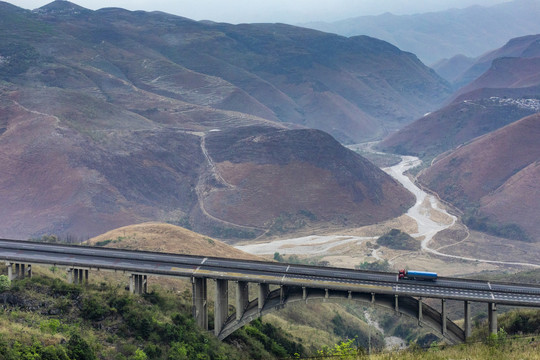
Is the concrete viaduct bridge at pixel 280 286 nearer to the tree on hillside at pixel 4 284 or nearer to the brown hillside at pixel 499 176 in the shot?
the tree on hillside at pixel 4 284

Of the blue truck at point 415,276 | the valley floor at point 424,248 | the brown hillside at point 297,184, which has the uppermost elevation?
the blue truck at point 415,276

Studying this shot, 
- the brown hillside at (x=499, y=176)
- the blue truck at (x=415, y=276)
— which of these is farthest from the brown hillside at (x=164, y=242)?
the brown hillside at (x=499, y=176)

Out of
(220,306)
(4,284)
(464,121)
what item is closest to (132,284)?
(220,306)

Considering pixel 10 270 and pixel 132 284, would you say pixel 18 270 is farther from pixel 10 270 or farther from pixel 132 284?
pixel 132 284

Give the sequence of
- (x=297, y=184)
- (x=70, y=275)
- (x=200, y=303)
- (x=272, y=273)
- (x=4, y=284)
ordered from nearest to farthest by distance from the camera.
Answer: (x=4, y=284) → (x=200, y=303) → (x=272, y=273) → (x=70, y=275) → (x=297, y=184)

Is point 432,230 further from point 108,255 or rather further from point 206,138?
point 108,255

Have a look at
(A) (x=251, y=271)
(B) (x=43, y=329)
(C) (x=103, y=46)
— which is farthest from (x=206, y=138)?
(B) (x=43, y=329)

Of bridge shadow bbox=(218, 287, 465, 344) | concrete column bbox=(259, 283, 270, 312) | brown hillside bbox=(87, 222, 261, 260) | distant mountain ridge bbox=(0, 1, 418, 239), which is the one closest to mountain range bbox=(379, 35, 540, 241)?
distant mountain ridge bbox=(0, 1, 418, 239)
